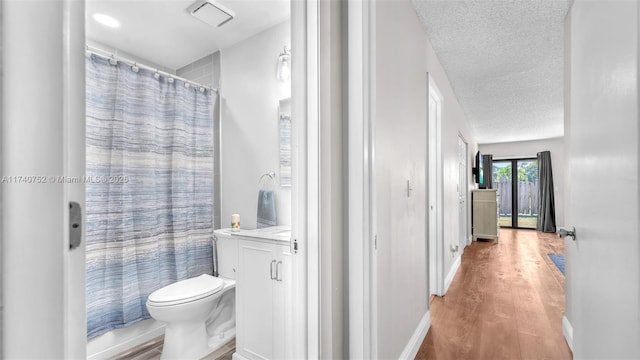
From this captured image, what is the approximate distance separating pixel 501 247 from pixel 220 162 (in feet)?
19.3

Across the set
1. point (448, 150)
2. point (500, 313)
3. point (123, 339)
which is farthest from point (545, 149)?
point (123, 339)

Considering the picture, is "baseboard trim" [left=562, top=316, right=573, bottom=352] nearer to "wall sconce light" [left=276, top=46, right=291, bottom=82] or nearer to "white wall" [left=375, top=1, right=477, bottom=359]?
"white wall" [left=375, top=1, right=477, bottom=359]

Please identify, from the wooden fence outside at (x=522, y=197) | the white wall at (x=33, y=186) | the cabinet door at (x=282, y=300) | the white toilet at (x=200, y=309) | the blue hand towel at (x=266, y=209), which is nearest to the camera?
the white wall at (x=33, y=186)

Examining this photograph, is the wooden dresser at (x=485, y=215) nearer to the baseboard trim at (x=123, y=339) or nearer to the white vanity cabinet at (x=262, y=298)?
the white vanity cabinet at (x=262, y=298)

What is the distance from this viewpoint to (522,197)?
8477 mm

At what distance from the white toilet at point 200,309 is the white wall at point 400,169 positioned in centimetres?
77

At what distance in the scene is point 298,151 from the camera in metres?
1.20

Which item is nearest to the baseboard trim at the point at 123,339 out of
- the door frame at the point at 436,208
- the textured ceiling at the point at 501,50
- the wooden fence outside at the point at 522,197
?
the textured ceiling at the point at 501,50

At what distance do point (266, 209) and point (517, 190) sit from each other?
359 inches

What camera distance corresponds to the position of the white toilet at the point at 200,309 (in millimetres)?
1327

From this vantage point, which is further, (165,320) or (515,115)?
(515,115)

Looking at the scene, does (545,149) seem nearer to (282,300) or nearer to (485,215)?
(485,215)

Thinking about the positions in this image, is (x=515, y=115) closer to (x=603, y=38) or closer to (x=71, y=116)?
(x=603, y=38)

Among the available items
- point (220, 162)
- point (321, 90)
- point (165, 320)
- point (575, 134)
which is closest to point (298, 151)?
point (321, 90)
